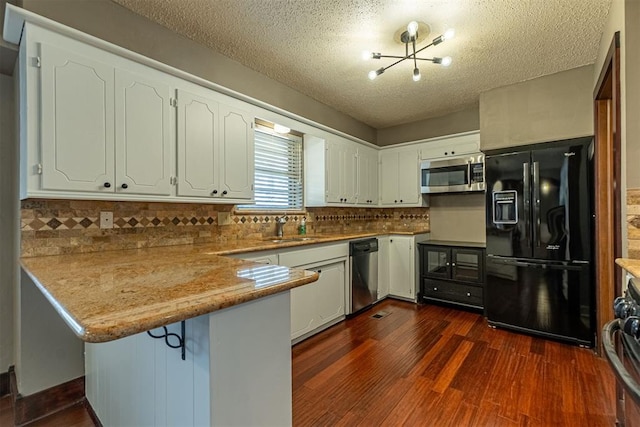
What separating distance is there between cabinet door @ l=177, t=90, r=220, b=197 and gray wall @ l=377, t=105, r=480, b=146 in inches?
121

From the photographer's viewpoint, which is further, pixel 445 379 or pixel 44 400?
pixel 445 379

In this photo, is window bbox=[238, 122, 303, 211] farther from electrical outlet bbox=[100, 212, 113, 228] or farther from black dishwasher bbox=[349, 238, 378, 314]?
electrical outlet bbox=[100, 212, 113, 228]

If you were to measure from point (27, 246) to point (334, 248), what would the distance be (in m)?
2.29

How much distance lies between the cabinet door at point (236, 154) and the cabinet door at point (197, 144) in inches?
2.8

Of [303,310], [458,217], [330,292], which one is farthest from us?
[458,217]

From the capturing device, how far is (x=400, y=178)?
4.36 metres

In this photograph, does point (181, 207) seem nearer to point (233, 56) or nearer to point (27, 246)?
point (27, 246)

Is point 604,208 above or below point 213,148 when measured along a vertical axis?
below

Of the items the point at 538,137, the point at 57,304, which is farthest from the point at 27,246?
the point at 538,137

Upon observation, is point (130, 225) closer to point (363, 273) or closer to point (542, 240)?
point (363, 273)

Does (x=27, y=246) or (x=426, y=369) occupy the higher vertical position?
(x=27, y=246)

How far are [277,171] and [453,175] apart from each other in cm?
221

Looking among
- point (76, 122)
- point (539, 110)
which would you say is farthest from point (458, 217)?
point (76, 122)

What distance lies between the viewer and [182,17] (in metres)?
2.16
